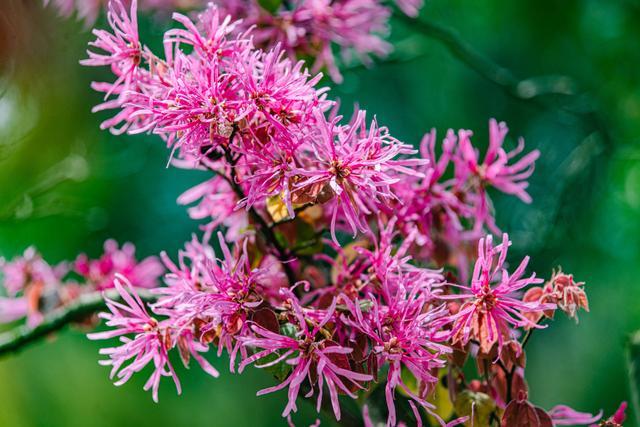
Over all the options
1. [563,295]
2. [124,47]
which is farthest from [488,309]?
[124,47]

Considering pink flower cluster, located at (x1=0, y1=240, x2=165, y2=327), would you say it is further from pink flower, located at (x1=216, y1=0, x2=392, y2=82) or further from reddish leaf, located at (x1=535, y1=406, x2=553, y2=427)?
reddish leaf, located at (x1=535, y1=406, x2=553, y2=427)

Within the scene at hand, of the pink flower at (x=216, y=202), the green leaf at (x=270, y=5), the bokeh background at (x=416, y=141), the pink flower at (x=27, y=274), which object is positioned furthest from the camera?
the bokeh background at (x=416, y=141)

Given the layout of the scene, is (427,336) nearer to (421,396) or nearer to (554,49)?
(421,396)

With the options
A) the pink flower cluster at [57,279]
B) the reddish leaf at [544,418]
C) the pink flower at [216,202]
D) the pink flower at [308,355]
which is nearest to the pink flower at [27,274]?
the pink flower cluster at [57,279]

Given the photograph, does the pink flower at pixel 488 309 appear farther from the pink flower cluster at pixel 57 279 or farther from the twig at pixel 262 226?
the pink flower cluster at pixel 57 279

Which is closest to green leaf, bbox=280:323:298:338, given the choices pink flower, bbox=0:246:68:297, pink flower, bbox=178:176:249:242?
pink flower, bbox=178:176:249:242

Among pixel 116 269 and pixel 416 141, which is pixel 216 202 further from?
pixel 416 141
